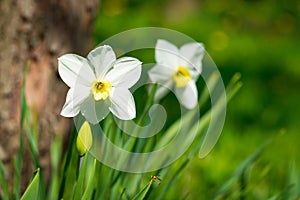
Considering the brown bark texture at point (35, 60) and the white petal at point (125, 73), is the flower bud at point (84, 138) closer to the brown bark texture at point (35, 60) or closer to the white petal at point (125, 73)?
the white petal at point (125, 73)

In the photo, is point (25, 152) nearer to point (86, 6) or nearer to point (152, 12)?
point (86, 6)

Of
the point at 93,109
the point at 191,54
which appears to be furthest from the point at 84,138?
the point at 191,54

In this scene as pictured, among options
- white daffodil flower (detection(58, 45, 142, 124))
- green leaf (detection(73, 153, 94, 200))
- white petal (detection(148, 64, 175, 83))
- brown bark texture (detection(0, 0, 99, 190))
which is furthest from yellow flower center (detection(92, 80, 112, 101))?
brown bark texture (detection(0, 0, 99, 190))

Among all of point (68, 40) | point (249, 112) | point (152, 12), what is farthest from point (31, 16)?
point (152, 12)

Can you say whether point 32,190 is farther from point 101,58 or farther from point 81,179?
point 101,58

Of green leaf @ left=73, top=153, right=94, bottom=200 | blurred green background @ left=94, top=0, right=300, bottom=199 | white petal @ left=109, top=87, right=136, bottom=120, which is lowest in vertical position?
green leaf @ left=73, top=153, right=94, bottom=200

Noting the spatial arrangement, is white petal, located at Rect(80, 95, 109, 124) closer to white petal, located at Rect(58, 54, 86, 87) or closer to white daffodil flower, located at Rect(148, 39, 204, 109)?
white petal, located at Rect(58, 54, 86, 87)

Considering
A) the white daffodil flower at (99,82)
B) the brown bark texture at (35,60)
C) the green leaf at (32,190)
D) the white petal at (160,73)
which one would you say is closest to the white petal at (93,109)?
the white daffodil flower at (99,82)
